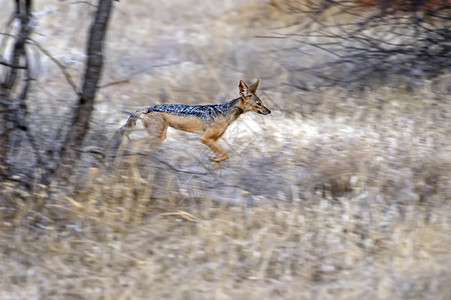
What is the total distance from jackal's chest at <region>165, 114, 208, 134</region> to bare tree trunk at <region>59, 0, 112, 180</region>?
3.24ft

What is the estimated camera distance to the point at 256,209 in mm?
7965

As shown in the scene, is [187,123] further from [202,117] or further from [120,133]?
[120,133]

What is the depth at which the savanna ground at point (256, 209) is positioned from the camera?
668 cm

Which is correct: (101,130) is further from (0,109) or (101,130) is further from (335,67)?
(335,67)

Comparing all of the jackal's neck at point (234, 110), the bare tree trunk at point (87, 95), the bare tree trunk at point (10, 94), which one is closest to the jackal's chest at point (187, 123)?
the jackal's neck at point (234, 110)

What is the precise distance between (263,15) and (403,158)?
6529 millimetres

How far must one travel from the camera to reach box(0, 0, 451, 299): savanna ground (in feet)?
21.9

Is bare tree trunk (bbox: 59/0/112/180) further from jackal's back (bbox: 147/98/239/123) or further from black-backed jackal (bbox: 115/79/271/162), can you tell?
jackal's back (bbox: 147/98/239/123)

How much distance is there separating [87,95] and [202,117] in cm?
148

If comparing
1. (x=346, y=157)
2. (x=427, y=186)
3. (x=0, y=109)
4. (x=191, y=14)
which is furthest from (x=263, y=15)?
(x=0, y=109)

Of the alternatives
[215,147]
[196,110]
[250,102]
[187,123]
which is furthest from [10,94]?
[250,102]

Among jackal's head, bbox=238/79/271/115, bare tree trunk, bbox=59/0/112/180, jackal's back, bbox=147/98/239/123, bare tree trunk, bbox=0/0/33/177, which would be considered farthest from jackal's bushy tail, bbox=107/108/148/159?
jackal's head, bbox=238/79/271/115

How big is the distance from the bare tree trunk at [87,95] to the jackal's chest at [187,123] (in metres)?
0.99

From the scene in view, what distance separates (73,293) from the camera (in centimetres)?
658
